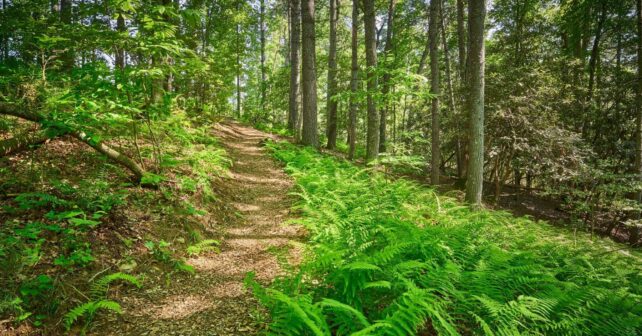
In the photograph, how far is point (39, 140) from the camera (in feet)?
15.1

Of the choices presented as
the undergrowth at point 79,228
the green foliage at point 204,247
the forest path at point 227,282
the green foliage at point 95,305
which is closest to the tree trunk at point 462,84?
the forest path at point 227,282

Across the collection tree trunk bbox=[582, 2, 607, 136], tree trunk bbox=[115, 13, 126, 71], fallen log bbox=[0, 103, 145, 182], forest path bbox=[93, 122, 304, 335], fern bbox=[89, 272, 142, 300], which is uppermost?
tree trunk bbox=[582, 2, 607, 136]

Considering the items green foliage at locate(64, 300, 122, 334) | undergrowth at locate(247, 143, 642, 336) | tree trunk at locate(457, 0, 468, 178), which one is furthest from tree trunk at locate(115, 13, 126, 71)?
tree trunk at locate(457, 0, 468, 178)

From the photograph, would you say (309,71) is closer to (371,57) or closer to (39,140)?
(371,57)

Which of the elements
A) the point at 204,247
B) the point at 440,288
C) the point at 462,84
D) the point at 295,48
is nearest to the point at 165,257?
the point at 204,247

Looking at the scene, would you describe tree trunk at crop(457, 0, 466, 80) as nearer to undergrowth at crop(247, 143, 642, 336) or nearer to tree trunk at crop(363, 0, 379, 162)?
tree trunk at crop(363, 0, 379, 162)

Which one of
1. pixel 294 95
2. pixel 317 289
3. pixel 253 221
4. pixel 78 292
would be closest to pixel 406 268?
pixel 317 289

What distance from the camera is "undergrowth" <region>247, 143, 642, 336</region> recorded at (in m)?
2.46

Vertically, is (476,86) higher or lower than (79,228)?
higher

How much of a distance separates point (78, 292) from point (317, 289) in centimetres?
228

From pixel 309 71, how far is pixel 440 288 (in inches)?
387

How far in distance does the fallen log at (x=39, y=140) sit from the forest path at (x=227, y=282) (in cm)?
178

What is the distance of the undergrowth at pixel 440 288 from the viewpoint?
2.46 metres

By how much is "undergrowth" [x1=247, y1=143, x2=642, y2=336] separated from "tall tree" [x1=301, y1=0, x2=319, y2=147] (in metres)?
7.17
